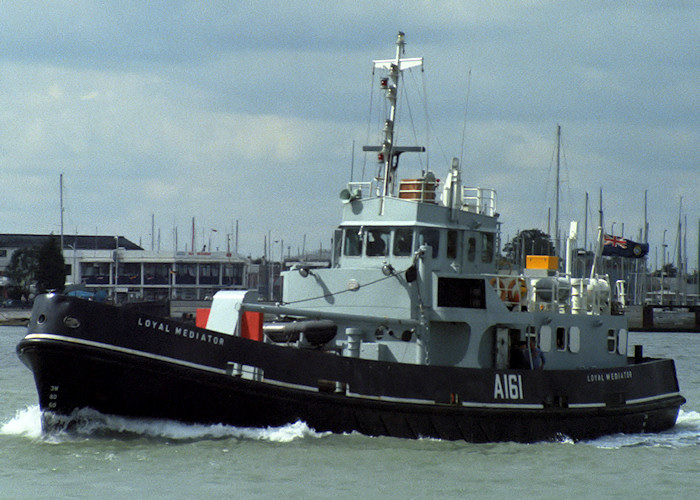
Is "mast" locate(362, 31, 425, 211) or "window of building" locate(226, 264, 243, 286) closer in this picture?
"mast" locate(362, 31, 425, 211)

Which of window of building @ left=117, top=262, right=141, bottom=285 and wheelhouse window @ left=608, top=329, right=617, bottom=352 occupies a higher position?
window of building @ left=117, top=262, right=141, bottom=285

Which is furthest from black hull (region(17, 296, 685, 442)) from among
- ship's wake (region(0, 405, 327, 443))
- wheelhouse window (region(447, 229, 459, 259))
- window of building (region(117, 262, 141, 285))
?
window of building (region(117, 262, 141, 285))

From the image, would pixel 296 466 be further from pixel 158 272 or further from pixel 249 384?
pixel 158 272

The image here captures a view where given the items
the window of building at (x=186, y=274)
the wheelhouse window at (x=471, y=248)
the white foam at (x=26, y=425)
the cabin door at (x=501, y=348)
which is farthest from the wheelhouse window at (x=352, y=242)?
the window of building at (x=186, y=274)

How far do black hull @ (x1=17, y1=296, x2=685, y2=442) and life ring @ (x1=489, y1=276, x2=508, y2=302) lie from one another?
4.92ft

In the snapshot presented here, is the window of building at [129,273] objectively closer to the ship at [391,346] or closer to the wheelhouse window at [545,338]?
the ship at [391,346]

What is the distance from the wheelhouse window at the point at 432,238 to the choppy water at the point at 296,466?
3384 mm

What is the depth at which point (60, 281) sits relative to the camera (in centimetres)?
7662

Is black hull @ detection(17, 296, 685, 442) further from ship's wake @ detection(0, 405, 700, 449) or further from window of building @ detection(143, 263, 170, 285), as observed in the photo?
window of building @ detection(143, 263, 170, 285)

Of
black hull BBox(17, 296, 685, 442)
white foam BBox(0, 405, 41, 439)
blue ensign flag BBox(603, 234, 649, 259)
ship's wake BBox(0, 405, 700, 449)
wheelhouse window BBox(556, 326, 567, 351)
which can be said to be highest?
blue ensign flag BBox(603, 234, 649, 259)

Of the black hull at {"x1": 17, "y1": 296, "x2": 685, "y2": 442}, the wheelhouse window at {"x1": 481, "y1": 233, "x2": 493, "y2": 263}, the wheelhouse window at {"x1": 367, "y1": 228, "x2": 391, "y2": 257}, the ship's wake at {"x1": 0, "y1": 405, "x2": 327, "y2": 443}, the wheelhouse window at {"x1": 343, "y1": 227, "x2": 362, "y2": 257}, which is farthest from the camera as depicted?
the wheelhouse window at {"x1": 481, "y1": 233, "x2": 493, "y2": 263}

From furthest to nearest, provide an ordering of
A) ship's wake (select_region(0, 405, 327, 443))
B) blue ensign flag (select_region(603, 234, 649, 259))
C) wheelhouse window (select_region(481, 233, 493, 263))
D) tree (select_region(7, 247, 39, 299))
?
tree (select_region(7, 247, 39, 299)) → blue ensign flag (select_region(603, 234, 649, 259)) → wheelhouse window (select_region(481, 233, 493, 263)) → ship's wake (select_region(0, 405, 327, 443))

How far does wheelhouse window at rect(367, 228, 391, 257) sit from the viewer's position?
1969 cm

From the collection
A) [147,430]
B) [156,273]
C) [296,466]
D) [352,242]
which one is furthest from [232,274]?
[296,466]
